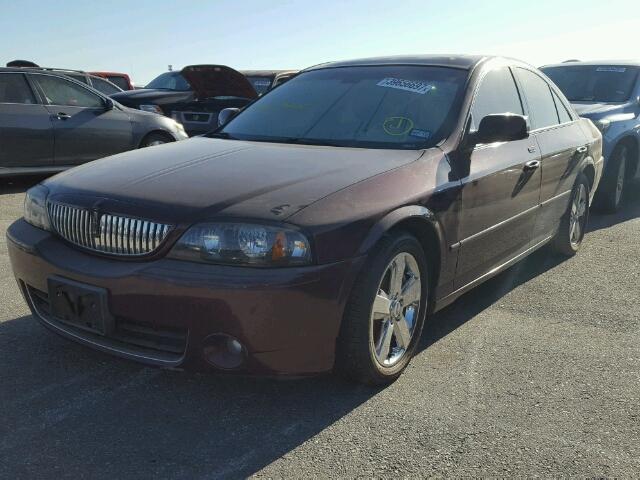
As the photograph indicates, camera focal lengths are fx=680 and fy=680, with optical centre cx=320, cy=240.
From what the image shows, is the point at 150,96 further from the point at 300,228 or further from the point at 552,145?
the point at 300,228

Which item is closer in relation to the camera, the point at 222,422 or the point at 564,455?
the point at 564,455

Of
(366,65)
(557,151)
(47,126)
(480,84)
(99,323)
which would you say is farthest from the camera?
(47,126)

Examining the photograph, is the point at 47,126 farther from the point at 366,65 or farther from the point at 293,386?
the point at 293,386

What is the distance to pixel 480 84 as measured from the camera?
397cm

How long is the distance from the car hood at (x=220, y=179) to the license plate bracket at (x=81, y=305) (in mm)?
339

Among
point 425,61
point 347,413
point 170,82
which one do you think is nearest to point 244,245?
point 347,413

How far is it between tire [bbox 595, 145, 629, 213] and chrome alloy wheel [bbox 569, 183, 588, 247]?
64.2 inches

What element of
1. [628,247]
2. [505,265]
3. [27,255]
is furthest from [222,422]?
[628,247]

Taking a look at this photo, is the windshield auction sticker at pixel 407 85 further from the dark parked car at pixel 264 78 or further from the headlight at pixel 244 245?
the dark parked car at pixel 264 78

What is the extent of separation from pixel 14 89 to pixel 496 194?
652 centimetres

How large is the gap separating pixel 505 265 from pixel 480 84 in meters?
1.11

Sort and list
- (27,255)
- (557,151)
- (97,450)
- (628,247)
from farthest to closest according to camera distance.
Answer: (628,247)
(557,151)
(27,255)
(97,450)

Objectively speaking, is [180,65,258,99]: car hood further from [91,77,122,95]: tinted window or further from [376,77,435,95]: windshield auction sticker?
[376,77,435,95]: windshield auction sticker

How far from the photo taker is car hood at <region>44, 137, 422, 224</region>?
2.71 metres
